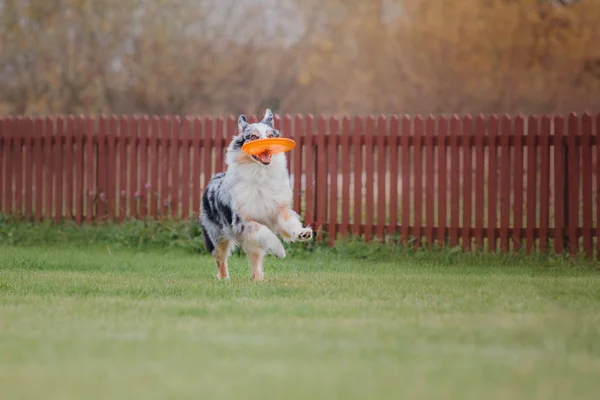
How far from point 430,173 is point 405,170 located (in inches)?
14.1

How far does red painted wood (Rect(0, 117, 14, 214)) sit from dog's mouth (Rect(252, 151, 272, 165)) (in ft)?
27.0

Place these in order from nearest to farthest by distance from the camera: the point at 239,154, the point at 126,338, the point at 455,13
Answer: the point at 126,338
the point at 239,154
the point at 455,13

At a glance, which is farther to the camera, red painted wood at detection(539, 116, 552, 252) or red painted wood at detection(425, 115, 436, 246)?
red painted wood at detection(425, 115, 436, 246)

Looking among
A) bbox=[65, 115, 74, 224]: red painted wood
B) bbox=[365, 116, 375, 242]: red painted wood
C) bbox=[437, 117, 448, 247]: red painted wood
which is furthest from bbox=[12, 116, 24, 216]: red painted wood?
bbox=[437, 117, 448, 247]: red painted wood

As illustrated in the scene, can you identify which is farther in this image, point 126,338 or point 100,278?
point 100,278

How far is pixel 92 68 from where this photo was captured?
32.1 metres

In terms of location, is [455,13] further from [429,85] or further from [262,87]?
[262,87]

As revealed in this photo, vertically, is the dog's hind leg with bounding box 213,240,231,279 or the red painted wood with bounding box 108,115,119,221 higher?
the red painted wood with bounding box 108,115,119,221

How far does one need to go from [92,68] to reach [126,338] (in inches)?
1036

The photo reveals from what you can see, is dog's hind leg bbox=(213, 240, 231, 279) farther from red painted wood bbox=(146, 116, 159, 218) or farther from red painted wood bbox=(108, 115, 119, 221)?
red painted wood bbox=(108, 115, 119, 221)

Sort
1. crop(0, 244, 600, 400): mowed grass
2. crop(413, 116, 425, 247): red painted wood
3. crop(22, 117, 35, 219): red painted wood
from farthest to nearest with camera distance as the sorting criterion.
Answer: crop(22, 117, 35, 219): red painted wood
crop(413, 116, 425, 247): red painted wood
crop(0, 244, 600, 400): mowed grass

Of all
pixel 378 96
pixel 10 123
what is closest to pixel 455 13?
pixel 378 96

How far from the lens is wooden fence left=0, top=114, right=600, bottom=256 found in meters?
13.9

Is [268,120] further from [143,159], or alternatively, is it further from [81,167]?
[81,167]
